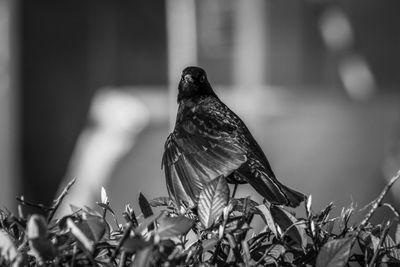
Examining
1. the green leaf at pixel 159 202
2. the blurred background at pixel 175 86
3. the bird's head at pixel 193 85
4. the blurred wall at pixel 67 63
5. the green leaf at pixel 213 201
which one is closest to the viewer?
the green leaf at pixel 213 201

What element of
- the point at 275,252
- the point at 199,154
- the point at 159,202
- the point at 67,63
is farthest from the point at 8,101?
the point at 275,252

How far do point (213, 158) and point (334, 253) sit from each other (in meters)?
1.51

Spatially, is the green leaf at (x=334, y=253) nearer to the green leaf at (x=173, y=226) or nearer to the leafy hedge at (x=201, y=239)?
the leafy hedge at (x=201, y=239)

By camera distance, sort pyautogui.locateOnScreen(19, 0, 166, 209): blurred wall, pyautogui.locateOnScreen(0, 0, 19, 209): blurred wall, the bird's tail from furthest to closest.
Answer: pyautogui.locateOnScreen(19, 0, 166, 209): blurred wall, pyautogui.locateOnScreen(0, 0, 19, 209): blurred wall, the bird's tail

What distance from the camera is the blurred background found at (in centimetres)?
843

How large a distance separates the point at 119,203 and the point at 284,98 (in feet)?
6.82

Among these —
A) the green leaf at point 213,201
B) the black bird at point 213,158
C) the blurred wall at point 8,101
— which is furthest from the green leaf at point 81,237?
the blurred wall at point 8,101

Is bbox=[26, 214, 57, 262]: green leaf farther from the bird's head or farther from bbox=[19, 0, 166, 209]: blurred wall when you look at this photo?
bbox=[19, 0, 166, 209]: blurred wall

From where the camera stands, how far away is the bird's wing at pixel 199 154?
2.93m

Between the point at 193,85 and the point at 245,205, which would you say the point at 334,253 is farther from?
the point at 193,85

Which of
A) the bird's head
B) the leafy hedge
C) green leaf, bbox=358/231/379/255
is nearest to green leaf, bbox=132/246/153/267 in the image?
the leafy hedge

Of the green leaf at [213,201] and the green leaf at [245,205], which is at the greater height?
the green leaf at [213,201]

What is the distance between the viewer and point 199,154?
320 centimetres

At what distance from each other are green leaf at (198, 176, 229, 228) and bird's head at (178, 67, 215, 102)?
7.22 ft
